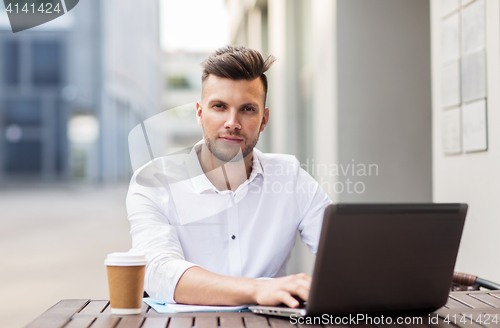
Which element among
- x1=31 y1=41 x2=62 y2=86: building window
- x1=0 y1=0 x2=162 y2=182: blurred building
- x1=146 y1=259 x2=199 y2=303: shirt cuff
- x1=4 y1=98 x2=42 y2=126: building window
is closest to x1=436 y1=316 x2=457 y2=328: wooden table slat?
x1=146 y1=259 x2=199 y2=303: shirt cuff

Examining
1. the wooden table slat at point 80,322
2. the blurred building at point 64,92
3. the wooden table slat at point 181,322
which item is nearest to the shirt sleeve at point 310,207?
the wooden table slat at point 181,322

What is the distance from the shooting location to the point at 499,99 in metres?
2.17

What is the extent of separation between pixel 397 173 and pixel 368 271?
104 inches

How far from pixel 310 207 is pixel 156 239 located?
608 millimetres

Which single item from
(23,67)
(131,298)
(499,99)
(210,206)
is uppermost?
(23,67)

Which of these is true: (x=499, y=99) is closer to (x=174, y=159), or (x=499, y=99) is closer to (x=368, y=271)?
(x=174, y=159)

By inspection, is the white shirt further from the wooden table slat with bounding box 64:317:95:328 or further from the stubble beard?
the wooden table slat with bounding box 64:317:95:328

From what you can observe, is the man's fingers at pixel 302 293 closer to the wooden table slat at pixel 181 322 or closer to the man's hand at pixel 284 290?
the man's hand at pixel 284 290

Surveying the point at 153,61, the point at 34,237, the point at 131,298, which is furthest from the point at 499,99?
the point at 153,61

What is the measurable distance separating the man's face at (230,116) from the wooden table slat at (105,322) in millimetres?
789

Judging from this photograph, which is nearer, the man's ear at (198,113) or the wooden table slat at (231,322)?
the wooden table slat at (231,322)

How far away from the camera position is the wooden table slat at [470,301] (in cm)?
129

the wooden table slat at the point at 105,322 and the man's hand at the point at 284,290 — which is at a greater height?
the man's hand at the point at 284,290

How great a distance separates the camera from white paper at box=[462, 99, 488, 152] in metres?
2.29
